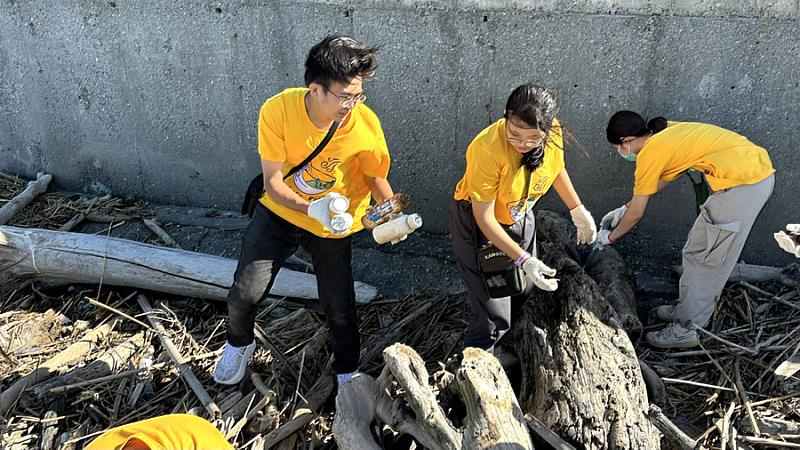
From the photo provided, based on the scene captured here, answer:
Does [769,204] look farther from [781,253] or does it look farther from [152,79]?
[152,79]

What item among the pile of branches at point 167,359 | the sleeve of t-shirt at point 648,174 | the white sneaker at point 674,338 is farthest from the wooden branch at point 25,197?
the white sneaker at point 674,338

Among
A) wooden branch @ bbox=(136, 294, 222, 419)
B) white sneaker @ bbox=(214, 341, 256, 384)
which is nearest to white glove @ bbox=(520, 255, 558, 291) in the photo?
white sneaker @ bbox=(214, 341, 256, 384)

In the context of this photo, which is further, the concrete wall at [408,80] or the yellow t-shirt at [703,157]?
the concrete wall at [408,80]

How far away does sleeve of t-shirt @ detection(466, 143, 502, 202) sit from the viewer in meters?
2.97

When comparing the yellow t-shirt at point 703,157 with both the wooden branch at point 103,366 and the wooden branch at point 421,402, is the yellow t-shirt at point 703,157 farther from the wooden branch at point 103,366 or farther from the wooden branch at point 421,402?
the wooden branch at point 103,366

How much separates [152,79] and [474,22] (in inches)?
87.7

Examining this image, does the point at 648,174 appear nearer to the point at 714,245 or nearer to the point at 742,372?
the point at 714,245

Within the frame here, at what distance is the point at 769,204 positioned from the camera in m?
4.09

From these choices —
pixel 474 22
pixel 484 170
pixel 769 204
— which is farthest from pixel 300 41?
pixel 769 204

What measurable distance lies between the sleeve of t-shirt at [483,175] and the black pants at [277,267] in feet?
2.16

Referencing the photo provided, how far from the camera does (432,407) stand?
2.67m

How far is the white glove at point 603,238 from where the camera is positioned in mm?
3889

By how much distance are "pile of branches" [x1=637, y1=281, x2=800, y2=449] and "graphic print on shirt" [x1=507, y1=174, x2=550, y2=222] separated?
108 centimetres

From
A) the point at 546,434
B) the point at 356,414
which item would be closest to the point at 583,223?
the point at 546,434
